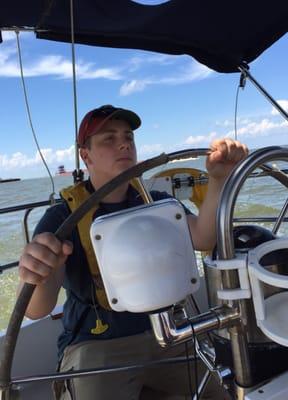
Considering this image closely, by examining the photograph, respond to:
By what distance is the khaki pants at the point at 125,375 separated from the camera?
1.17 meters

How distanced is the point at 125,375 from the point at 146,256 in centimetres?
77

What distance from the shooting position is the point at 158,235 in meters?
0.58

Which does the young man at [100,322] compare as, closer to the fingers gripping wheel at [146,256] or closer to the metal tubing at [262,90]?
the fingers gripping wheel at [146,256]

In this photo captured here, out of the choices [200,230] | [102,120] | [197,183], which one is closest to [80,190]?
[102,120]

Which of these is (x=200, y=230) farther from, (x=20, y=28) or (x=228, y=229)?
(x=20, y=28)

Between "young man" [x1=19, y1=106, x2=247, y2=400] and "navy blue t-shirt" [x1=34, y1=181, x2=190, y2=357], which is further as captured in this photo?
"navy blue t-shirt" [x1=34, y1=181, x2=190, y2=357]

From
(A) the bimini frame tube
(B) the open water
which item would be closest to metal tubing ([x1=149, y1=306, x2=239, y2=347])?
(A) the bimini frame tube

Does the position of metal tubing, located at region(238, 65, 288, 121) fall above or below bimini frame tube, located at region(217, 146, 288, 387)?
above

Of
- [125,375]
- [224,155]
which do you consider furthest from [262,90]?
[125,375]

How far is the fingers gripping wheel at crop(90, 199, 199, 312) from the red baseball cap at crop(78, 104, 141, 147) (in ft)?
3.06

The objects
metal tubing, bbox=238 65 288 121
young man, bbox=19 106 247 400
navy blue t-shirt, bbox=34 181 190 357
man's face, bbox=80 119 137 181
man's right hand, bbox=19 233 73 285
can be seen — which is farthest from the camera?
metal tubing, bbox=238 65 288 121

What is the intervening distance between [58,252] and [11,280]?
4.45 meters

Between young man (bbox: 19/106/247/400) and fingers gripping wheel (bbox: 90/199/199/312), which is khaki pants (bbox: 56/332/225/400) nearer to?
young man (bbox: 19/106/247/400)

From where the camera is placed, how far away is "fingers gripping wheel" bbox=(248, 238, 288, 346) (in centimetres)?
60
